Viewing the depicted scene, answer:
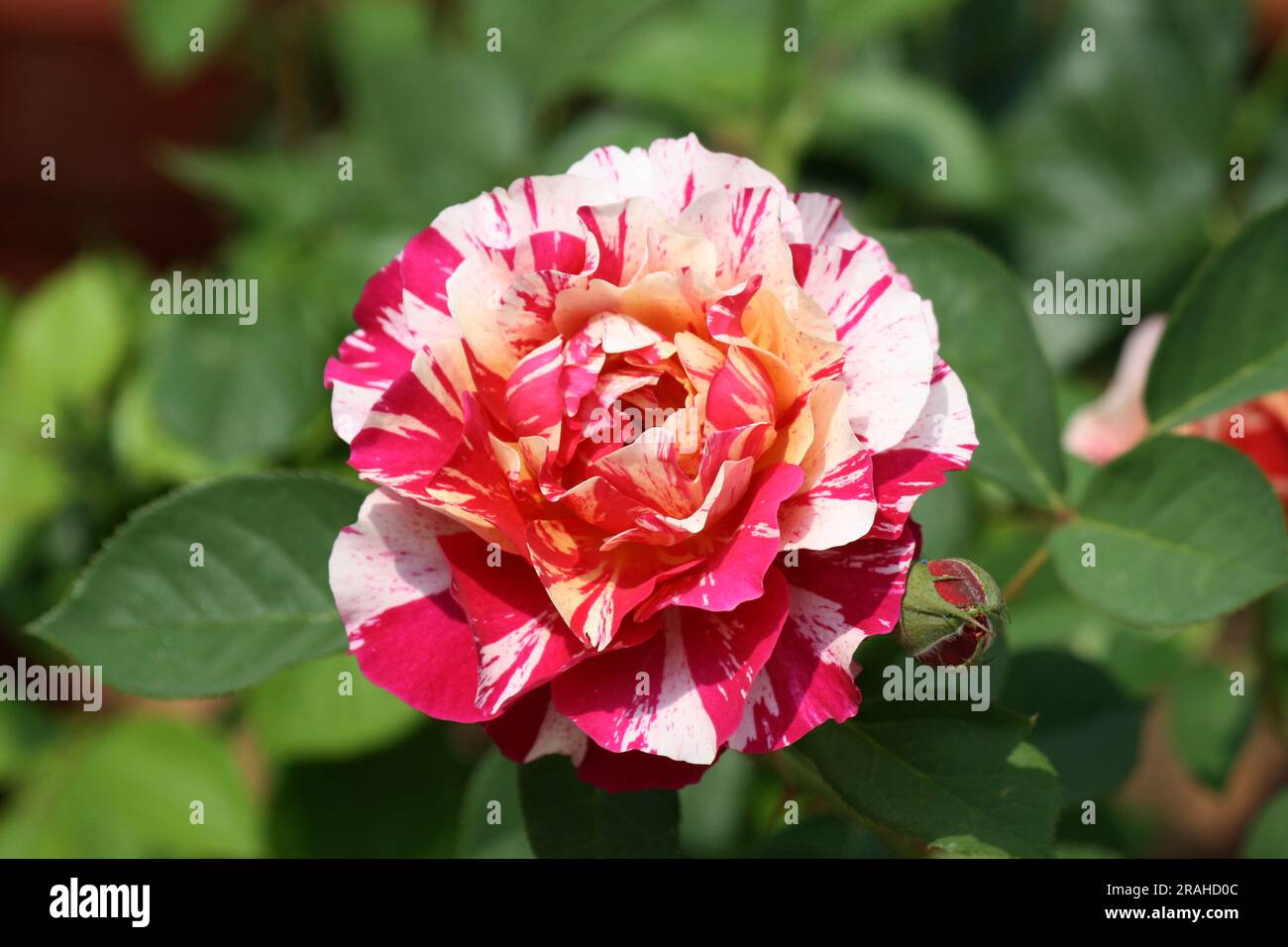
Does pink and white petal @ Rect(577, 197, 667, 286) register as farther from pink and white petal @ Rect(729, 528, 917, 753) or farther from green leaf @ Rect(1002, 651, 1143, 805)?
green leaf @ Rect(1002, 651, 1143, 805)

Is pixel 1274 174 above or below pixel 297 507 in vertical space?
above

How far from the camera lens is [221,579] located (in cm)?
78

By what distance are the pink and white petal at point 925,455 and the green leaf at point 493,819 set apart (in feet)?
1.22

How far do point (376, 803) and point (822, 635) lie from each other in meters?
0.93

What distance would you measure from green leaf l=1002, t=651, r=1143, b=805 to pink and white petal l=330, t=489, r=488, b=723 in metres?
0.51

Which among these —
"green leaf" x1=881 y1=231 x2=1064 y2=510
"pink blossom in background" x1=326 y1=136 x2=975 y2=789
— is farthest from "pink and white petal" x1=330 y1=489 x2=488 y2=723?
"green leaf" x1=881 y1=231 x2=1064 y2=510

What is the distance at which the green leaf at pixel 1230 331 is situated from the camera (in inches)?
31.8

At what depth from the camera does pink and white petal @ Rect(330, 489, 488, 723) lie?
61 centimetres

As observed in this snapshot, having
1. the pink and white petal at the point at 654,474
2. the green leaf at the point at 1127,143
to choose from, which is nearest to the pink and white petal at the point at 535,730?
the pink and white petal at the point at 654,474

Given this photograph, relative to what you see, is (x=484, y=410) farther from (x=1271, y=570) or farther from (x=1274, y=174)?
(x=1274, y=174)

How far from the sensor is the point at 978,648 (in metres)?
0.61

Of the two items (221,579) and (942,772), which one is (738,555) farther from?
(221,579)
